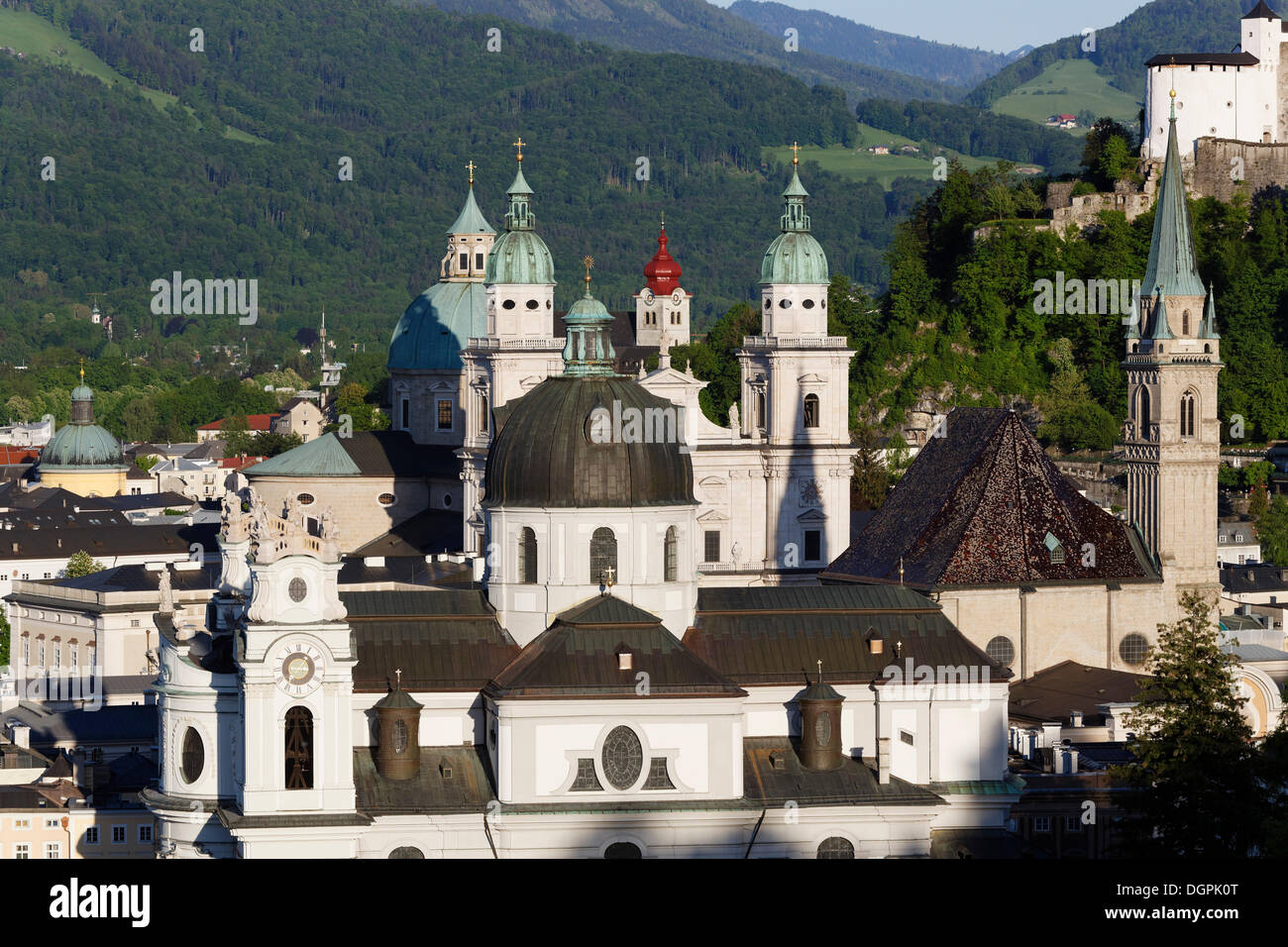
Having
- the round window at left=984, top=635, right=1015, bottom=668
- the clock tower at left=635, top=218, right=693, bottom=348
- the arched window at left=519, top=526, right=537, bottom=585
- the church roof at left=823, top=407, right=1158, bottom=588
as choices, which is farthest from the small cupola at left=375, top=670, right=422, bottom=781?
the clock tower at left=635, top=218, right=693, bottom=348

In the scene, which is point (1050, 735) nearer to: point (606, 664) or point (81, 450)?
point (606, 664)

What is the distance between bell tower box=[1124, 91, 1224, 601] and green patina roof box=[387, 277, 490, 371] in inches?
1512

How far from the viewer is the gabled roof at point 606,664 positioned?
64375mm

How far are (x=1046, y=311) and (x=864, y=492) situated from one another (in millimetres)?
17318

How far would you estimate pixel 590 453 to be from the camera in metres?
68.0

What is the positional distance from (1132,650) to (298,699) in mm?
29517

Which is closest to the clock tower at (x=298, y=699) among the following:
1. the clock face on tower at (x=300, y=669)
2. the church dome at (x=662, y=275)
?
the clock face on tower at (x=300, y=669)

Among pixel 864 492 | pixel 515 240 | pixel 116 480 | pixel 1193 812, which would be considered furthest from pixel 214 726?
pixel 116 480

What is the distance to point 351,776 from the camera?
63281 millimetres

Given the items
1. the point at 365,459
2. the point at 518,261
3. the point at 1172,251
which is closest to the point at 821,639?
the point at 1172,251

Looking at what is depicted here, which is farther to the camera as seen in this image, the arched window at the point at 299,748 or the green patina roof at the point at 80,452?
the green patina roof at the point at 80,452

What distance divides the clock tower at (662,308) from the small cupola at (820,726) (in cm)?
10741

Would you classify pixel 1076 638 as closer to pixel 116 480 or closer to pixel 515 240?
pixel 515 240

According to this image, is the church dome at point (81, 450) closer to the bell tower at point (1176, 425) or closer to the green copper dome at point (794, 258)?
the green copper dome at point (794, 258)
